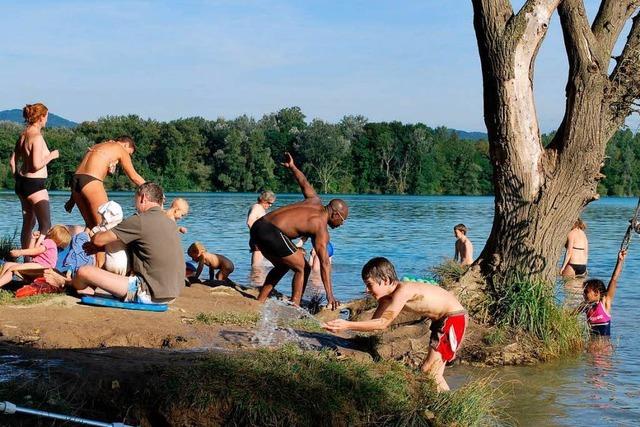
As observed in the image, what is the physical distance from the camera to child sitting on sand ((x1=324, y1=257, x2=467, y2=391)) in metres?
7.11

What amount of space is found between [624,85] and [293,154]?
74885mm

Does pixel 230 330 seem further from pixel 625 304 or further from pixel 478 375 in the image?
pixel 625 304

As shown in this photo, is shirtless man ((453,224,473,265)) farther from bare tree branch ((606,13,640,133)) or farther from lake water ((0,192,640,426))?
bare tree branch ((606,13,640,133))

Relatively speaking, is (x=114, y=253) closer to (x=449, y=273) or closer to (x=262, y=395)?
(x=262, y=395)

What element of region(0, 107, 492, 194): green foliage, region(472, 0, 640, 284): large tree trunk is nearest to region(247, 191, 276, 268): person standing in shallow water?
region(472, 0, 640, 284): large tree trunk

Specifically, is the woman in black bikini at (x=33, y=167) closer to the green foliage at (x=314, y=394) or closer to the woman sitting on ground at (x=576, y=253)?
the green foliage at (x=314, y=394)

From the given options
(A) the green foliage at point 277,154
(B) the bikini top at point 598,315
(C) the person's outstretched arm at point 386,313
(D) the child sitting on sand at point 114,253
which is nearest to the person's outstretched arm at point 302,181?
(D) the child sitting on sand at point 114,253

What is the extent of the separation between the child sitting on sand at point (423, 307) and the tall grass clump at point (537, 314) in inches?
104

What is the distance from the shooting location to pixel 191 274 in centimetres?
1249

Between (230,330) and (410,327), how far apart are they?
1930 mm

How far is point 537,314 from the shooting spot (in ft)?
33.3

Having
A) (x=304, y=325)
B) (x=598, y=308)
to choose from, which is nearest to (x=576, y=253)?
(x=598, y=308)

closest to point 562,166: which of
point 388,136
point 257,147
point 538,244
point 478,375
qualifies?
point 538,244

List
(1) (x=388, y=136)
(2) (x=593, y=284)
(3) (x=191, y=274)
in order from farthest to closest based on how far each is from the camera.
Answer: (1) (x=388, y=136) → (3) (x=191, y=274) → (2) (x=593, y=284)
